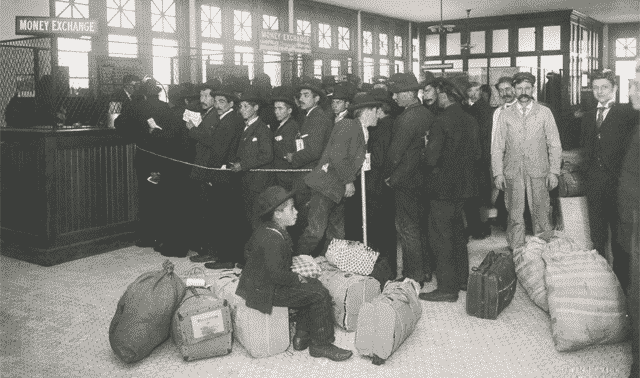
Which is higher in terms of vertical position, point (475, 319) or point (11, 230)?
point (11, 230)

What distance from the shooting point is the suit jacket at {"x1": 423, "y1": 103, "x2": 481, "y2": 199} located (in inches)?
197

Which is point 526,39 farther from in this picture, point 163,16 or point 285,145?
point 285,145

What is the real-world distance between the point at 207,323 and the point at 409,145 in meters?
2.17

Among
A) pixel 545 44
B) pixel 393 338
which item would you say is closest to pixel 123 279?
Answer: pixel 393 338

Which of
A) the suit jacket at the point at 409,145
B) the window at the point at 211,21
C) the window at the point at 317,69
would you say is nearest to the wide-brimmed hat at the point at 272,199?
the suit jacket at the point at 409,145

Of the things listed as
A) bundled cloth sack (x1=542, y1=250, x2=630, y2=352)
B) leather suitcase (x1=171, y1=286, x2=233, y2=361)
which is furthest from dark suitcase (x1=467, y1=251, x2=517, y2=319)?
leather suitcase (x1=171, y1=286, x2=233, y2=361)

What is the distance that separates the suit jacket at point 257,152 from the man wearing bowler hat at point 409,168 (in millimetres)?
1101

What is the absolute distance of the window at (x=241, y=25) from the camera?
42.7 feet

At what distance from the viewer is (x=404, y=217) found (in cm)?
539

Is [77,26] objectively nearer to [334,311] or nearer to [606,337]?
[334,311]

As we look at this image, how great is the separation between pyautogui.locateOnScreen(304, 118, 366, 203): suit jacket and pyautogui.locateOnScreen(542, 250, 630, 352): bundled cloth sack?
1.79 metres

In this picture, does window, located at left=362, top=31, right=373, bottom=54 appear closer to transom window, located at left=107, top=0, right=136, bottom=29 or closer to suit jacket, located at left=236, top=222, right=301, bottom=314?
transom window, located at left=107, top=0, right=136, bottom=29

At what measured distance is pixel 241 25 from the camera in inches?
518

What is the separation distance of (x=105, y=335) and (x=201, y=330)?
0.90 meters
